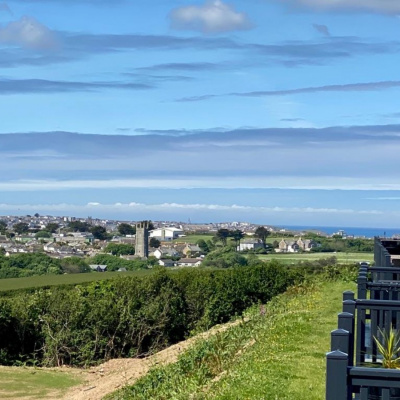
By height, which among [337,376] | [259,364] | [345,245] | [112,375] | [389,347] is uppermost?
[337,376]

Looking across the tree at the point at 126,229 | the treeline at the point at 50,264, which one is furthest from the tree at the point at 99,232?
the treeline at the point at 50,264

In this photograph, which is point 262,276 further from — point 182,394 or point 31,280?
point 182,394

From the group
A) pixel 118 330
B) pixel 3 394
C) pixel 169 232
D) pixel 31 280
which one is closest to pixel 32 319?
pixel 118 330

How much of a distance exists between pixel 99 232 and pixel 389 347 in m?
80.1

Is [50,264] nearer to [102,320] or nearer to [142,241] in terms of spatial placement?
[142,241]

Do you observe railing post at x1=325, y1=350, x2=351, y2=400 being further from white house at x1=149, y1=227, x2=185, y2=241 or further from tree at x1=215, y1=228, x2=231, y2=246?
white house at x1=149, y1=227, x2=185, y2=241

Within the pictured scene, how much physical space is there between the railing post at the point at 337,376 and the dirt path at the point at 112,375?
32.7 ft

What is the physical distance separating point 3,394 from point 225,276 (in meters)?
11.8

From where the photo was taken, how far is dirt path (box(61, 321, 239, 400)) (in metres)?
13.4

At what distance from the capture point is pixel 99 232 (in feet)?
280

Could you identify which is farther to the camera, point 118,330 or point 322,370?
point 118,330

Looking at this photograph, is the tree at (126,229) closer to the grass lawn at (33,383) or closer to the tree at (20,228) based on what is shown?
the tree at (20,228)

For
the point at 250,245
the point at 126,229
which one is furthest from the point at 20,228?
the point at 250,245

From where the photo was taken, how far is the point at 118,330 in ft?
63.9
